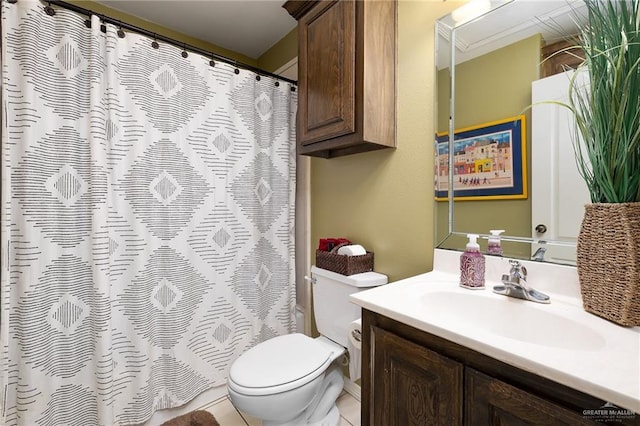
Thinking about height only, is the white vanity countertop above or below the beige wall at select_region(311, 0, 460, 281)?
below

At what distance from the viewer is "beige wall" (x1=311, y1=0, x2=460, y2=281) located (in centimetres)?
117

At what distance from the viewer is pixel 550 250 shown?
868 mm

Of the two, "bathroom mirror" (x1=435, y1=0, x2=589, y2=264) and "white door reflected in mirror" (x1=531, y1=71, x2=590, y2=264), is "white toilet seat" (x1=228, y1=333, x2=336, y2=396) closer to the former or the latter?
"bathroom mirror" (x1=435, y1=0, x2=589, y2=264)

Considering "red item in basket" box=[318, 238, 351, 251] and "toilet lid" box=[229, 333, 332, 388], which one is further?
"red item in basket" box=[318, 238, 351, 251]

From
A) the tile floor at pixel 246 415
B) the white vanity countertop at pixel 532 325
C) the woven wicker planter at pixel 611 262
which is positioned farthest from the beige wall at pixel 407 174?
the tile floor at pixel 246 415

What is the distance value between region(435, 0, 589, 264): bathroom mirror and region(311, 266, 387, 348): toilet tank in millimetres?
384

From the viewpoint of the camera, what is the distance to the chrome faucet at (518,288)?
0.80m

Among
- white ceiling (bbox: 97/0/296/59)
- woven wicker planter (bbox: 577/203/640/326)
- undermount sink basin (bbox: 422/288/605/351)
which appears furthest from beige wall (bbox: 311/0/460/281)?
white ceiling (bbox: 97/0/296/59)

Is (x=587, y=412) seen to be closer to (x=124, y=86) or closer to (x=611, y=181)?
(x=611, y=181)

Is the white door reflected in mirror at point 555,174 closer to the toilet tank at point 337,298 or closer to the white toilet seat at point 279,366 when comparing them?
the toilet tank at point 337,298

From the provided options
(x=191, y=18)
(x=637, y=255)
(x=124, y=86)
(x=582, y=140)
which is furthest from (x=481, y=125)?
(x=191, y=18)

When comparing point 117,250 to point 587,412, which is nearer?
point 587,412

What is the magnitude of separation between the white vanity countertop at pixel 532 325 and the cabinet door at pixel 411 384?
0.07m

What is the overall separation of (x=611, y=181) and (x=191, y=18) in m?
2.42
